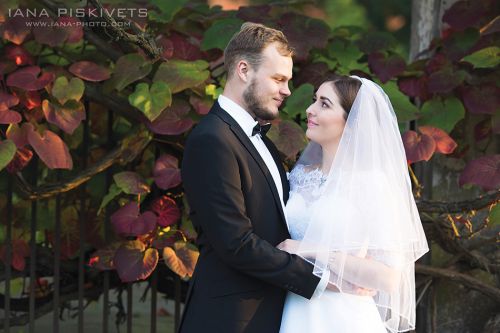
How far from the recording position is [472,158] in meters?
4.03

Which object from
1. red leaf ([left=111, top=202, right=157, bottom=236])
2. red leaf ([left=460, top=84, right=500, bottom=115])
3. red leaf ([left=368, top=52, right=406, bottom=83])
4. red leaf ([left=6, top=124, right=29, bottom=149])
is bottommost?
red leaf ([left=111, top=202, right=157, bottom=236])

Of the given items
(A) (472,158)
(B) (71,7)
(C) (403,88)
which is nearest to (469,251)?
(A) (472,158)

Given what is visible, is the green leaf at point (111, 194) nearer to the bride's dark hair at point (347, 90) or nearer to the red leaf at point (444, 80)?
the bride's dark hair at point (347, 90)

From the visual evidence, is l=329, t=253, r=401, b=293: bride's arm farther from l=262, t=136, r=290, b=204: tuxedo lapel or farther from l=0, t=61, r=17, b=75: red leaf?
l=0, t=61, r=17, b=75: red leaf

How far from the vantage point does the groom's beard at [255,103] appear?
8.74 ft

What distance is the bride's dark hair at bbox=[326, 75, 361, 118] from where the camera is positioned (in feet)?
9.07

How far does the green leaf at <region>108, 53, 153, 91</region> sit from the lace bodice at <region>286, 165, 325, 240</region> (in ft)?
3.52

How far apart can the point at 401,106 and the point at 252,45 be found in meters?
1.37

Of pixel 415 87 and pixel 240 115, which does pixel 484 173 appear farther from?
pixel 240 115

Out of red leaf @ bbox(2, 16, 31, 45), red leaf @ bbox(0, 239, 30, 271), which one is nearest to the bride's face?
red leaf @ bbox(2, 16, 31, 45)

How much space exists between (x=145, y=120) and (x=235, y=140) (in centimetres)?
124

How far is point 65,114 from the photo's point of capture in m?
3.60

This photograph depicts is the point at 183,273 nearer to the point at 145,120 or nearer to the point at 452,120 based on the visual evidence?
the point at 145,120

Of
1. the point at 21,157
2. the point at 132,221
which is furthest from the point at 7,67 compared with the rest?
the point at 132,221
